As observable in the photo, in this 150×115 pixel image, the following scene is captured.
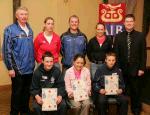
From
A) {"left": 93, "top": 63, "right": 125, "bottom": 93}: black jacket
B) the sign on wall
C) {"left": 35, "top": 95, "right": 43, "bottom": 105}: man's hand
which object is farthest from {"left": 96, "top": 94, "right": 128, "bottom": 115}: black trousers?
the sign on wall

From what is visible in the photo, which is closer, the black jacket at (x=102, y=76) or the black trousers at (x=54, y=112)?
the black trousers at (x=54, y=112)

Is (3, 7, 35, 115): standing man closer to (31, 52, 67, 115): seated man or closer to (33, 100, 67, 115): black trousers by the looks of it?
(31, 52, 67, 115): seated man

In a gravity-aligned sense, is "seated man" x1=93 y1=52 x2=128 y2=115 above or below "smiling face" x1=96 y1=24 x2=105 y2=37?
below

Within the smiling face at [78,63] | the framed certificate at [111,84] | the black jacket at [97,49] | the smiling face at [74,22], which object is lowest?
the framed certificate at [111,84]

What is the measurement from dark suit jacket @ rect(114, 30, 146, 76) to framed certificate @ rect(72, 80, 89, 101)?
70 centimetres

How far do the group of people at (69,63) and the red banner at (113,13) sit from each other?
1.40 ft

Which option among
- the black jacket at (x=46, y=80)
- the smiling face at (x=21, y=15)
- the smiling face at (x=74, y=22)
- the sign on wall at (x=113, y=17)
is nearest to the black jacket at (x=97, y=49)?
the smiling face at (x=74, y=22)

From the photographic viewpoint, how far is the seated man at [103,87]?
4.05 metres

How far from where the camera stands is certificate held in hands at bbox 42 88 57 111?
149 inches

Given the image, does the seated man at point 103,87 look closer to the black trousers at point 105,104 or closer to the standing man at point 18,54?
the black trousers at point 105,104

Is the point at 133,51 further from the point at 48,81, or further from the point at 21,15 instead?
the point at 21,15

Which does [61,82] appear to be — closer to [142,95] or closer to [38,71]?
[38,71]

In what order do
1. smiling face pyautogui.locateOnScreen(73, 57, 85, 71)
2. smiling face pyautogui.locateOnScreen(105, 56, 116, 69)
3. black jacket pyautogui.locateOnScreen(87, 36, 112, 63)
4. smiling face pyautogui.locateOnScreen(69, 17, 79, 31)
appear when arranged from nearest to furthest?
smiling face pyautogui.locateOnScreen(73, 57, 85, 71), smiling face pyautogui.locateOnScreen(105, 56, 116, 69), smiling face pyautogui.locateOnScreen(69, 17, 79, 31), black jacket pyautogui.locateOnScreen(87, 36, 112, 63)

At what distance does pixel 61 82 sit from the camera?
3.96 m
